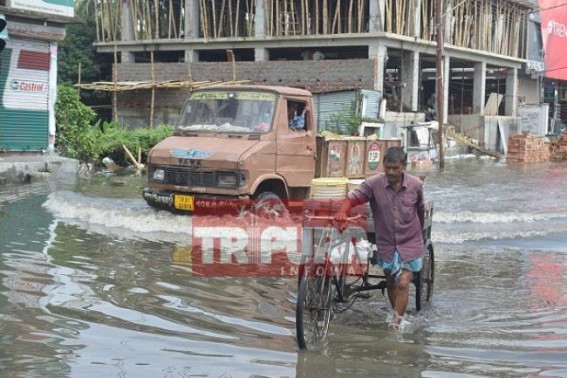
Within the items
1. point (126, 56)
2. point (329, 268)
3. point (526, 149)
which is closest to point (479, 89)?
point (526, 149)

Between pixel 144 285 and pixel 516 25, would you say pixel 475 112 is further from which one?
pixel 144 285

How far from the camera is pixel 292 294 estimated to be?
287 inches

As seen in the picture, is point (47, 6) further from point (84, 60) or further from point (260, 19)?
point (84, 60)

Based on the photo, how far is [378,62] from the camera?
28594 millimetres

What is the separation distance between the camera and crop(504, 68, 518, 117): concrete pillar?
42662 millimetres

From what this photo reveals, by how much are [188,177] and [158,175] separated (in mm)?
596

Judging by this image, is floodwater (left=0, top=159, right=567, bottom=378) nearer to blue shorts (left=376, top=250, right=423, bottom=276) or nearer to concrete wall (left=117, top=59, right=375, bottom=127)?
blue shorts (left=376, top=250, right=423, bottom=276)

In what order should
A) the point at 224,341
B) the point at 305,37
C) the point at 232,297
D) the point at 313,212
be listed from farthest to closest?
the point at 305,37
the point at 232,297
the point at 313,212
the point at 224,341

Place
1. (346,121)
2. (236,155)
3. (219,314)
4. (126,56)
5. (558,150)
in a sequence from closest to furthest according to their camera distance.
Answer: (219,314)
(236,155)
(346,121)
(558,150)
(126,56)

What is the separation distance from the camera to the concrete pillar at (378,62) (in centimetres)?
2823

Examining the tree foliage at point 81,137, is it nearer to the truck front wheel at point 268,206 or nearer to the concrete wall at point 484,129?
the truck front wheel at point 268,206

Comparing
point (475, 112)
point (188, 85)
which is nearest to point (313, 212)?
point (188, 85)

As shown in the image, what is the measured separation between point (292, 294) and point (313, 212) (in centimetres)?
124

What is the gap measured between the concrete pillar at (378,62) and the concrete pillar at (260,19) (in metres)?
5.17
